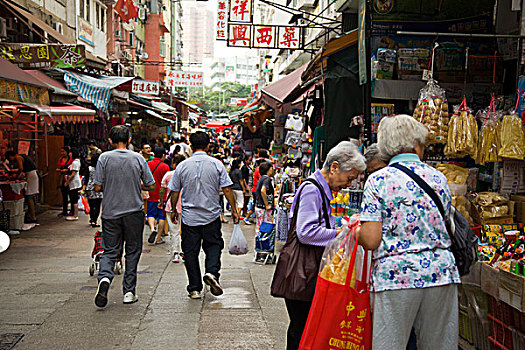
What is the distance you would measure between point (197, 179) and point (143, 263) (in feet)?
10.5

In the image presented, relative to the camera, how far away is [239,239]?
24.0ft

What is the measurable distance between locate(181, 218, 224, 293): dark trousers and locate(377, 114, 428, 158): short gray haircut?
365cm

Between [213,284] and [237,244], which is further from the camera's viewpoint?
[237,244]

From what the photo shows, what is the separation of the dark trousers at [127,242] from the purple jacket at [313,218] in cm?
304

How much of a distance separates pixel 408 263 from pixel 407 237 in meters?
0.15

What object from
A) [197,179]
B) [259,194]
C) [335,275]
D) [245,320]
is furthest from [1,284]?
[335,275]

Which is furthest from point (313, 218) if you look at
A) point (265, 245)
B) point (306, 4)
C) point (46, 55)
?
point (306, 4)

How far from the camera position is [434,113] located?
5.61 metres

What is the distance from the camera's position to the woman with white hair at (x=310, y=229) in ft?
13.1

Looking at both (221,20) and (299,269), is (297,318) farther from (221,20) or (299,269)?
(221,20)

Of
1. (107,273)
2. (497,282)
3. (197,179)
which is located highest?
(197,179)

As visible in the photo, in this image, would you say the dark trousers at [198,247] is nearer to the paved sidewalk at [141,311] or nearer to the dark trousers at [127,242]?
the paved sidewalk at [141,311]

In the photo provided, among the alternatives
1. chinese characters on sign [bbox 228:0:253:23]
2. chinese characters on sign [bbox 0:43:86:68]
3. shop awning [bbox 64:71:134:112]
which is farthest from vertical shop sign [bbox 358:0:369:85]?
shop awning [bbox 64:71:134:112]

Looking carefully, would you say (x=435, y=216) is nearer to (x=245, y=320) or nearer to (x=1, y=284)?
(x=245, y=320)
